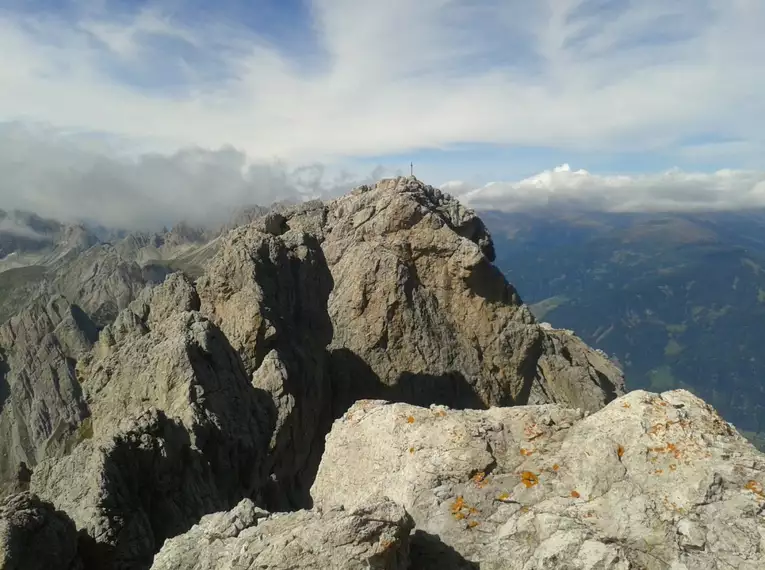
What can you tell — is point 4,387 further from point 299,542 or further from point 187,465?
point 299,542

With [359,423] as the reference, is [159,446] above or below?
below

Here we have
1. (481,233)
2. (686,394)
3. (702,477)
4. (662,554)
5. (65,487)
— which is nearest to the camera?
(662,554)

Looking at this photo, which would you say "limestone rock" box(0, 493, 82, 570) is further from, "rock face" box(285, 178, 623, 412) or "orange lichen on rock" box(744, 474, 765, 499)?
"rock face" box(285, 178, 623, 412)

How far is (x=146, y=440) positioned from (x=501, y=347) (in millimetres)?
30495

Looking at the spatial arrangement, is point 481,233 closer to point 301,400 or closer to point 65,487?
point 301,400

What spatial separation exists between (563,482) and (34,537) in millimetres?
12004

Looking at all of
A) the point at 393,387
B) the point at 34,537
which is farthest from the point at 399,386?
the point at 34,537

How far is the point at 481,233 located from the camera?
183 ft

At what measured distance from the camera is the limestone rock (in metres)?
12.4

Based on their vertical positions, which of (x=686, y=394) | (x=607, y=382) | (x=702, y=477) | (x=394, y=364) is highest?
(x=686, y=394)

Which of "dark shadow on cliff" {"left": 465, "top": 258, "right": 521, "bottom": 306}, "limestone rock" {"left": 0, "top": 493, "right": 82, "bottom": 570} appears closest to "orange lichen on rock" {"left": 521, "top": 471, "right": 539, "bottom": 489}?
"limestone rock" {"left": 0, "top": 493, "right": 82, "bottom": 570}

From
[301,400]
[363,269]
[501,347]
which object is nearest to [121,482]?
[301,400]

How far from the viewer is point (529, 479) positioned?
12.1m

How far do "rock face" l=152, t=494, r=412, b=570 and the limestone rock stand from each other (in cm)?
446
